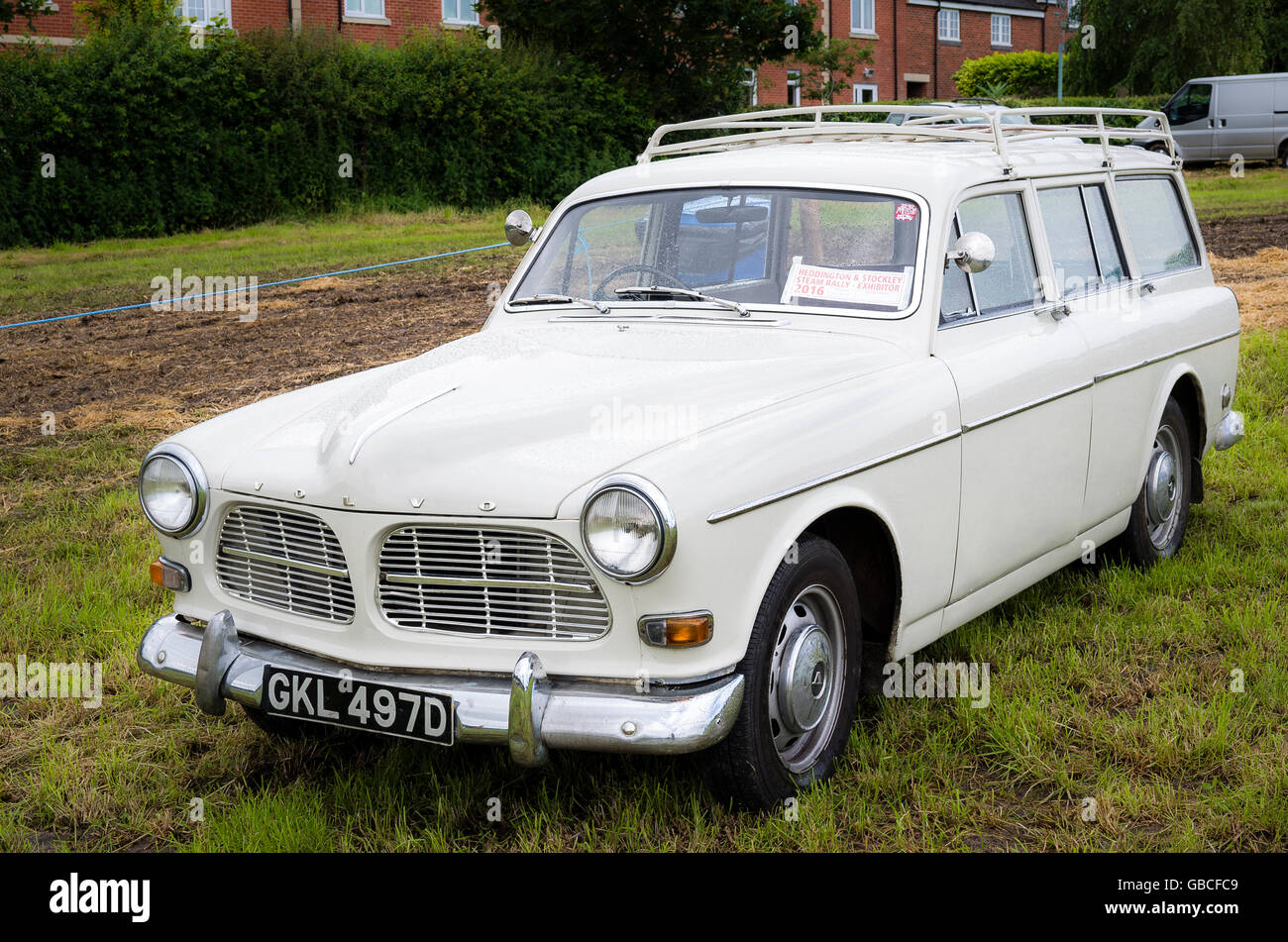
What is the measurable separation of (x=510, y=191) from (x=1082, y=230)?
2025 cm

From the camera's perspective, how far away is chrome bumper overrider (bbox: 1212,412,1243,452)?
235 inches

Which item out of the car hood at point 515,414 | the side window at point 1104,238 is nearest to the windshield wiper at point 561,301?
the car hood at point 515,414

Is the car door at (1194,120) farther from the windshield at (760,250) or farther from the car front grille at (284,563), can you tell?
the car front grille at (284,563)

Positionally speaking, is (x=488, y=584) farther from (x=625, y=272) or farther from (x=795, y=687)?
(x=625, y=272)

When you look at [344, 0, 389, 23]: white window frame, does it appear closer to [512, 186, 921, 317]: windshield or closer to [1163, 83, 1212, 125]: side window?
[1163, 83, 1212, 125]: side window

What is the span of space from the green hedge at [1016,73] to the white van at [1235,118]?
1561 cm

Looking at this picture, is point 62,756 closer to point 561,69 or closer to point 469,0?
point 561,69

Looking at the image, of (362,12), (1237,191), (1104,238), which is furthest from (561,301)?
(362,12)

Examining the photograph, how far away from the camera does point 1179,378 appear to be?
224 inches

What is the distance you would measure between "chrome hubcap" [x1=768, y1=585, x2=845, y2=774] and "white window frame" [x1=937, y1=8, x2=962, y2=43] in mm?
43755

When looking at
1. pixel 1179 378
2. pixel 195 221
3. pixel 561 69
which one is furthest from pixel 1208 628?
pixel 561 69

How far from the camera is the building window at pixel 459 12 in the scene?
101ft

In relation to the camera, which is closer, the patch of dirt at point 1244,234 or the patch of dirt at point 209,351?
the patch of dirt at point 209,351

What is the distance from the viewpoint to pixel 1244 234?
16359 mm
